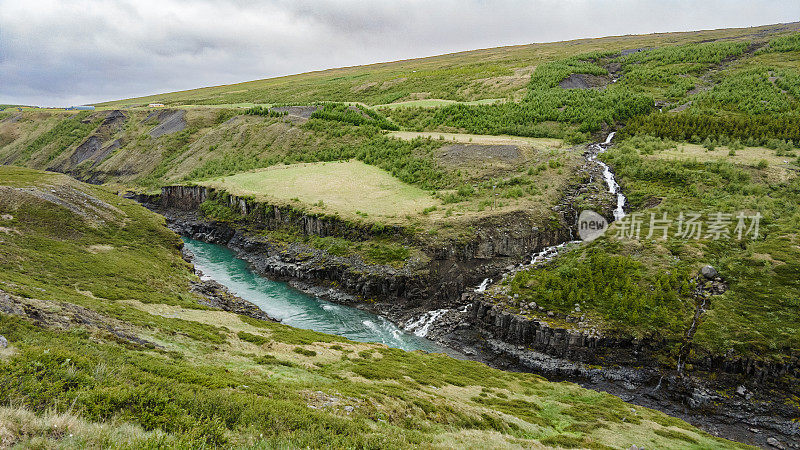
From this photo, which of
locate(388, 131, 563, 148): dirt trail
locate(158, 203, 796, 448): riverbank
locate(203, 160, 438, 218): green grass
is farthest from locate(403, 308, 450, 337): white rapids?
locate(388, 131, 563, 148): dirt trail

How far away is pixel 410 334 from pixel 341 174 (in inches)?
1367

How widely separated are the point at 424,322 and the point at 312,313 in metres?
10.5

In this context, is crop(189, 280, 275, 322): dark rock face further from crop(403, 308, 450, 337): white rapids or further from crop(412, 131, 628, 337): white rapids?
crop(412, 131, 628, 337): white rapids

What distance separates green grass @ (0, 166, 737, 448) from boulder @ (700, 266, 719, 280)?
15.3 metres

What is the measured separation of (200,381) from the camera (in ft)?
45.5

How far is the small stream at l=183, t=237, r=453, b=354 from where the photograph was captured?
112ft

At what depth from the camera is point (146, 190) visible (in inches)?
3118

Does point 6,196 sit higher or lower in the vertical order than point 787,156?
lower

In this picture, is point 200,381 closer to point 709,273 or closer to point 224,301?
point 224,301

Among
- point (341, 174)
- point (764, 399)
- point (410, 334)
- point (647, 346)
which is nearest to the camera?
point (764, 399)

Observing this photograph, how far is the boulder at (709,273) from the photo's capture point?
32.2m

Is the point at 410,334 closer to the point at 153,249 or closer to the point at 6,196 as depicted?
the point at 153,249

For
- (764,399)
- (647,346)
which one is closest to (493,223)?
(647,346)

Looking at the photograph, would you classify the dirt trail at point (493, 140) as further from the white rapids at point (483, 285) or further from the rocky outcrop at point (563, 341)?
the rocky outcrop at point (563, 341)
